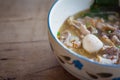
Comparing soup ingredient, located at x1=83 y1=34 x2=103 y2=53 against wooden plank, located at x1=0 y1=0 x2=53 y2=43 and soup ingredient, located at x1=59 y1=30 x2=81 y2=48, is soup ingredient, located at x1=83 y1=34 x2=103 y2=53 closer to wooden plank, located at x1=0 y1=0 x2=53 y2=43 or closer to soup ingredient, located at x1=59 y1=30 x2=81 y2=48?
soup ingredient, located at x1=59 y1=30 x2=81 y2=48

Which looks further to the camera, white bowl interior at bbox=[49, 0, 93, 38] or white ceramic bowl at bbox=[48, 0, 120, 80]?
white bowl interior at bbox=[49, 0, 93, 38]

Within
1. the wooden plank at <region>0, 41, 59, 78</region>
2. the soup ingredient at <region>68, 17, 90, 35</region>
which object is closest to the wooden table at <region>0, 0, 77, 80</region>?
the wooden plank at <region>0, 41, 59, 78</region>

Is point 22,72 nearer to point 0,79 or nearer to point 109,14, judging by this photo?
point 0,79

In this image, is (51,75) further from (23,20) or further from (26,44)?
(23,20)

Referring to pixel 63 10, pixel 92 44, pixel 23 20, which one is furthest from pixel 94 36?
pixel 23 20

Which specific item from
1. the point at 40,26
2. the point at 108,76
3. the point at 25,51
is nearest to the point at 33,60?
the point at 25,51

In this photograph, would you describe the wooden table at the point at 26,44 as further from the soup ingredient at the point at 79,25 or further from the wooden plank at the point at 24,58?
the soup ingredient at the point at 79,25

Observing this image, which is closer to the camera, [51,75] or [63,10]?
[51,75]

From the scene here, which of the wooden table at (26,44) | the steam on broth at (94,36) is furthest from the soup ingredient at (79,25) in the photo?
the wooden table at (26,44)
